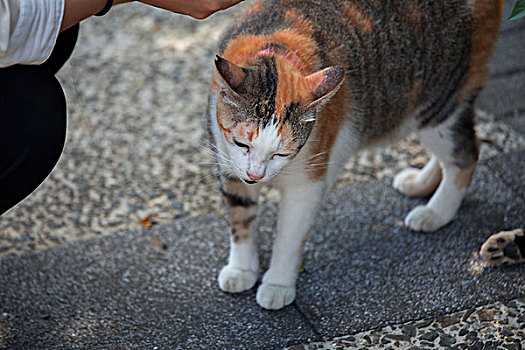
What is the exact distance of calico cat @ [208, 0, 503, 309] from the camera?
6.15 feet

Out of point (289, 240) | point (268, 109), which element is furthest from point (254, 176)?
point (289, 240)

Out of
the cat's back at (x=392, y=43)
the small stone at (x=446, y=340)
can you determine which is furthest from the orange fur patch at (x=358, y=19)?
the small stone at (x=446, y=340)

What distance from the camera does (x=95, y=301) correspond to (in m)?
2.37

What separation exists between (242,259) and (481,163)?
1.35m

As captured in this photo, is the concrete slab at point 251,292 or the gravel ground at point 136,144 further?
the gravel ground at point 136,144

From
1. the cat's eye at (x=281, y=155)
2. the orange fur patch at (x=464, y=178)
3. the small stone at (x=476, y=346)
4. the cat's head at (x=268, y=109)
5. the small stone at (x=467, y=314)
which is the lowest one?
the small stone at (x=467, y=314)

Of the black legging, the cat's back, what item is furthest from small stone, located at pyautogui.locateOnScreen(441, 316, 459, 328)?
the black legging

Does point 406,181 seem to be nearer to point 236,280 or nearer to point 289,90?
point 236,280

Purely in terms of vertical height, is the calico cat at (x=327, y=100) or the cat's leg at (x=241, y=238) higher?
the calico cat at (x=327, y=100)

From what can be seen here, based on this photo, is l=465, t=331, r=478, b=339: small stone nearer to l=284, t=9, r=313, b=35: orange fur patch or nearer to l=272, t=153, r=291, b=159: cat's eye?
l=272, t=153, r=291, b=159: cat's eye


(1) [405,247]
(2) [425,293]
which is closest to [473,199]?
(1) [405,247]

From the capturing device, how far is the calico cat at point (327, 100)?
1875 mm

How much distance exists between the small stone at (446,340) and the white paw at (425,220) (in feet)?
2.04

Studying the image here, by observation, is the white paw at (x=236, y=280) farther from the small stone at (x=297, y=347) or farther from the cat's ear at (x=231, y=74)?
the cat's ear at (x=231, y=74)
